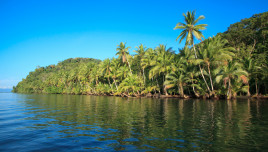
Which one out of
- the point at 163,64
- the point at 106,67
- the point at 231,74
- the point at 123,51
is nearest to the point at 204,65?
the point at 231,74

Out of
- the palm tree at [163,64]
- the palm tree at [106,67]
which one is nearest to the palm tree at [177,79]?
the palm tree at [163,64]

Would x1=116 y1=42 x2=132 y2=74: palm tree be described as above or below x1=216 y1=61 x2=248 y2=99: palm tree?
above

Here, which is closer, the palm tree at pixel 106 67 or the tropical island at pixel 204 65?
the tropical island at pixel 204 65

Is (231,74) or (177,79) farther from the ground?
(231,74)

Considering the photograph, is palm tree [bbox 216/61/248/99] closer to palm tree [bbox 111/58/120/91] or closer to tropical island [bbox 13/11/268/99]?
tropical island [bbox 13/11/268/99]

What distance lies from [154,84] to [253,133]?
40.7m

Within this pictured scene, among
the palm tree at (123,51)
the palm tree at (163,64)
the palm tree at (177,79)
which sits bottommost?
the palm tree at (177,79)

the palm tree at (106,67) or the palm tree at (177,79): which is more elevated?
the palm tree at (106,67)

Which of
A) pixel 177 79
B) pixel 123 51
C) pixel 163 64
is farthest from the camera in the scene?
pixel 123 51

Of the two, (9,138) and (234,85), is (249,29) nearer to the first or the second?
(234,85)

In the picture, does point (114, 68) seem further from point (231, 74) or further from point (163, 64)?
point (231, 74)

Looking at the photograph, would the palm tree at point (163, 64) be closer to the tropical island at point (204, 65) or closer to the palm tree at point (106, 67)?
the tropical island at point (204, 65)

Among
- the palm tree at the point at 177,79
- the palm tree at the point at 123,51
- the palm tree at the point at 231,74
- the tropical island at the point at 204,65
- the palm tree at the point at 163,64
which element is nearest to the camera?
the palm tree at the point at 231,74

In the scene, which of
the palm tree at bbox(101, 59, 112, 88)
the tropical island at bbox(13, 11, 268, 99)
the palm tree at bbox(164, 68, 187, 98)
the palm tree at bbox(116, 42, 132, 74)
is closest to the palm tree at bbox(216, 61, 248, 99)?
the tropical island at bbox(13, 11, 268, 99)
